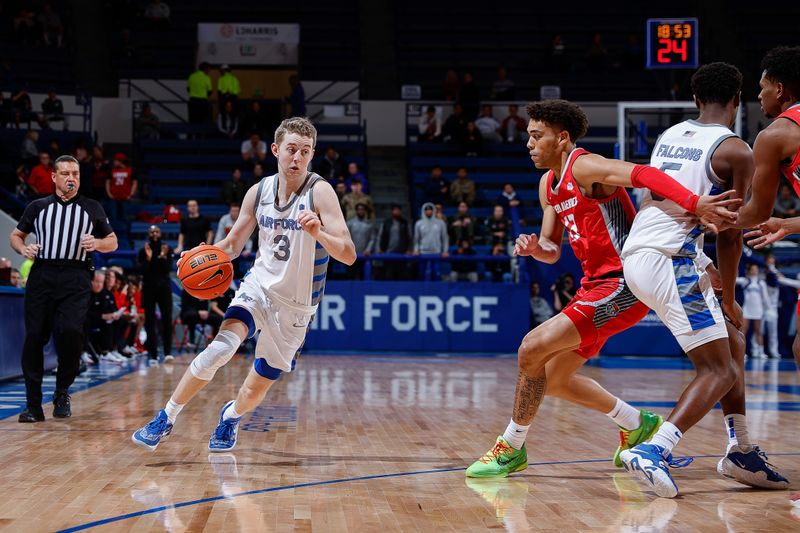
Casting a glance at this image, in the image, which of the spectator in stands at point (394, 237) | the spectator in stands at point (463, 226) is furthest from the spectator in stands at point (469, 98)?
the spectator in stands at point (394, 237)

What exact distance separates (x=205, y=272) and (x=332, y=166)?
46.6ft

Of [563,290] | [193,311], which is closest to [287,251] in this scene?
[193,311]

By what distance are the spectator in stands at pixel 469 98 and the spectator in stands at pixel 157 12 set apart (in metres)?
8.60

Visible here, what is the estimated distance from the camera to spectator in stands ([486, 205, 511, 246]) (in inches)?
670

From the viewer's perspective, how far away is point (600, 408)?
5.39m

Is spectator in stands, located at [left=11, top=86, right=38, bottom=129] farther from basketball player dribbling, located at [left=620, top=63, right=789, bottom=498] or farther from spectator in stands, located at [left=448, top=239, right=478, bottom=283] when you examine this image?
basketball player dribbling, located at [left=620, top=63, right=789, bottom=498]

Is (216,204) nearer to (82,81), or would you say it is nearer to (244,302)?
(82,81)

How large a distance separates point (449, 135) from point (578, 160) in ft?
57.1

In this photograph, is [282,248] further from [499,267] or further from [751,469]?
[499,267]

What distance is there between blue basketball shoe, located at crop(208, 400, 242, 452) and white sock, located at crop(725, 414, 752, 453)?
293cm

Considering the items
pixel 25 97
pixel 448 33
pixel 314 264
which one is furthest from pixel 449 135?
pixel 314 264

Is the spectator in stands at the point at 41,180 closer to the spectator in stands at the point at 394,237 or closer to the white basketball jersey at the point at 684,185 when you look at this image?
the spectator in stands at the point at 394,237

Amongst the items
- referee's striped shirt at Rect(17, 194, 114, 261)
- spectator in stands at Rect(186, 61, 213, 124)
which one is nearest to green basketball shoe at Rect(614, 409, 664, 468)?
referee's striped shirt at Rect(17, 194, 114, 261)

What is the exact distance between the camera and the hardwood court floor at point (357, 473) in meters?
4.04
